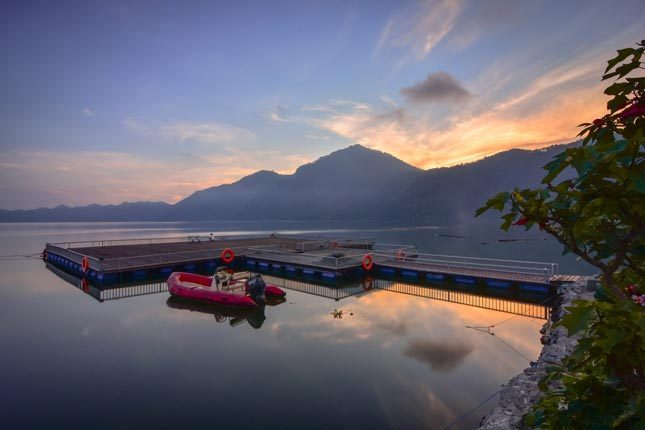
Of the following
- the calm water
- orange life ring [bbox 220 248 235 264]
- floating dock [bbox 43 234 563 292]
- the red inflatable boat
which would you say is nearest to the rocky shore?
the calm water

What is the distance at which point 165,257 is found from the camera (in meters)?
36.8

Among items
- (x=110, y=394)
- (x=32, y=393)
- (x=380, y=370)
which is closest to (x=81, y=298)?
(x=32, y=393)

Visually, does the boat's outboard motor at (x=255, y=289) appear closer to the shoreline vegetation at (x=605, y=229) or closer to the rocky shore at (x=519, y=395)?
the rocky shore at (x=519, y=395)

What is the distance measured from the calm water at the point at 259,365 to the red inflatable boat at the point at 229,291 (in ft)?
4.13

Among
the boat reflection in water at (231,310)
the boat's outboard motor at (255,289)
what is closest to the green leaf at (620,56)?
the boat reflection in water at (231,310)

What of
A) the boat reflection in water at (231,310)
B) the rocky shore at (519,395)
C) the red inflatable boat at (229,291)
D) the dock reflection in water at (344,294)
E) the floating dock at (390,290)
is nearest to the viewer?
the rocky shore at (519,395)

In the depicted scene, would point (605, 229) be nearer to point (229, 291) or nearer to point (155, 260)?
point (229, 291)

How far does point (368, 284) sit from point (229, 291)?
13.3 metres

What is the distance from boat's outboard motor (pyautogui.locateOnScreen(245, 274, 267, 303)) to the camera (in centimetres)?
2331

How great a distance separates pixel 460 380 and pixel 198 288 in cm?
1869

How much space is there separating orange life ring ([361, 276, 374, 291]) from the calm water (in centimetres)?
386

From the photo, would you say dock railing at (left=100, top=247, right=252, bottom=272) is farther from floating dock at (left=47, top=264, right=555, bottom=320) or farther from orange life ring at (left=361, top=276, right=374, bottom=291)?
orange life ring at (left=361, top=276, right=374, bottom=291)

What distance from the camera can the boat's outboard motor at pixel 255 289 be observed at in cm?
2331

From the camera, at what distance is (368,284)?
30.7 metres
